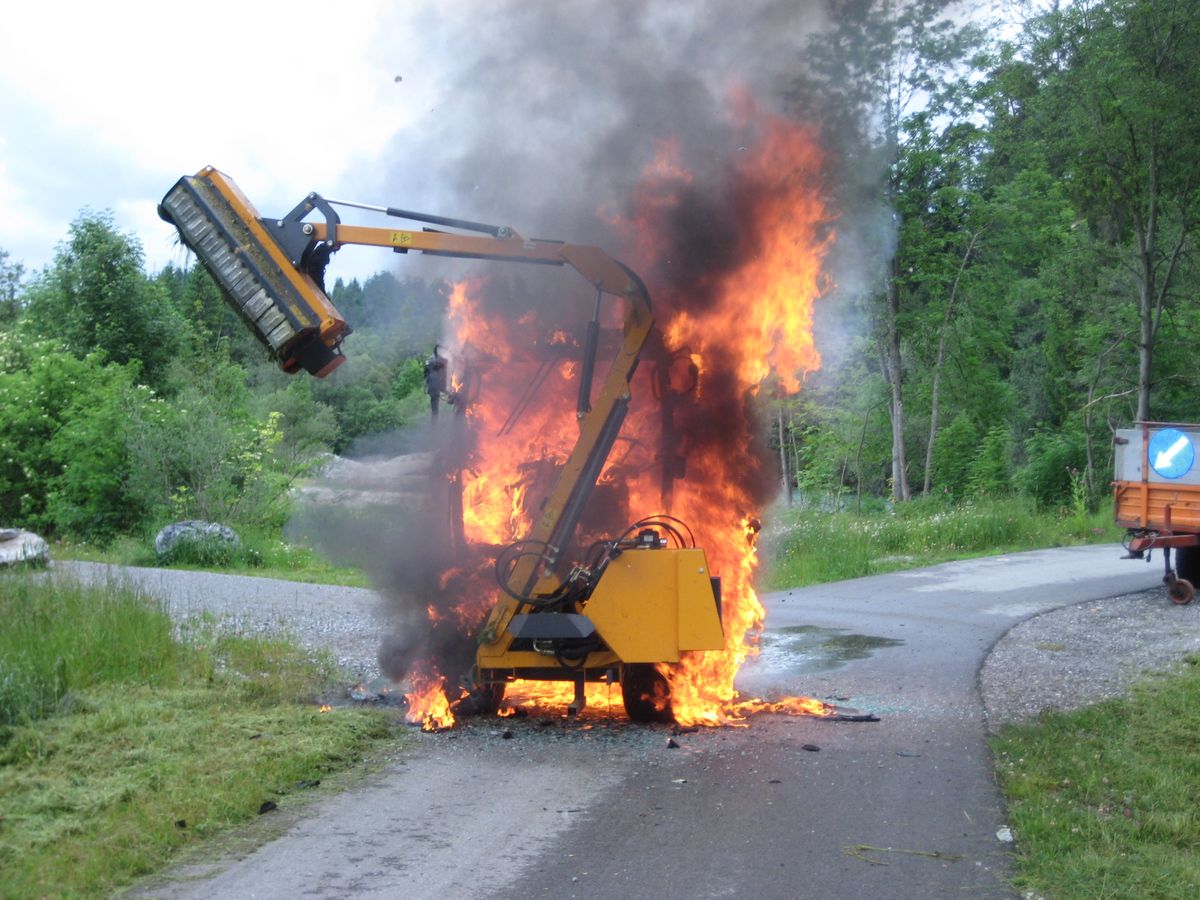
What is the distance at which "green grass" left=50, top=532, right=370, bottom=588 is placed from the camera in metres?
18.2

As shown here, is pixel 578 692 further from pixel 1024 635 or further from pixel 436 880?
pixel 1024 635

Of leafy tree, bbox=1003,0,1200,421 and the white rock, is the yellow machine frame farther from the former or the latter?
leafy tree, bbox=1003,0,1200,421

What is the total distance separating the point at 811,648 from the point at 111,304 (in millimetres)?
23819

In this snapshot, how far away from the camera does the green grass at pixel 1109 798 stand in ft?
16.9

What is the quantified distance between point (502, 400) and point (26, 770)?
4.39 metres

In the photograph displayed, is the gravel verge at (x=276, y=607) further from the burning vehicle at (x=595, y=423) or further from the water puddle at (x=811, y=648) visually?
the water puddle at (x=811, y=648)

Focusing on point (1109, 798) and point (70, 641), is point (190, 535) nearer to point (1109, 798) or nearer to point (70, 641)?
point (70, 641)

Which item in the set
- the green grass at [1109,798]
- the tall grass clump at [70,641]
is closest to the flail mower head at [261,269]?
the tall grass clump at [70,641]

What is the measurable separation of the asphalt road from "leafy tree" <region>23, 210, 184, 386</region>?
24.3 metres

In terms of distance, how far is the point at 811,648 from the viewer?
12.0m

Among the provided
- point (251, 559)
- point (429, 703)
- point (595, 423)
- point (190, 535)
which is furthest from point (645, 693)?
point (251, 559)

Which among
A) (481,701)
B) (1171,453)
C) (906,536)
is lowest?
(481,701)

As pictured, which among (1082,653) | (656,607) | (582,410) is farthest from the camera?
(1082,653)

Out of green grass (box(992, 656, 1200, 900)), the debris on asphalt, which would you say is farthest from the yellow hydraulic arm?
green grass (box(992, 656, 1200, 900))
